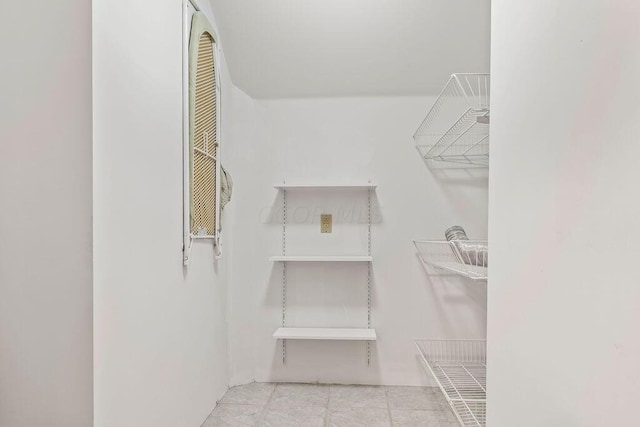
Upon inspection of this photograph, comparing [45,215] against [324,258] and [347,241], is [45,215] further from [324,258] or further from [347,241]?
[347,241]

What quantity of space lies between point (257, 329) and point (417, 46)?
6.58 feet

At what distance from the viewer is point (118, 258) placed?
4.45 ft

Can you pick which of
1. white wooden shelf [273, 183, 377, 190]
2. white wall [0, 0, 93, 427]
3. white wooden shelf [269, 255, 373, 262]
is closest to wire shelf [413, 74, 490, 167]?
white wooden shelf [273, 183, 377, 190]

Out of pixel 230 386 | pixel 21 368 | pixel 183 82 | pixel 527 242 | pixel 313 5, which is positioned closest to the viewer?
pixel 527 242

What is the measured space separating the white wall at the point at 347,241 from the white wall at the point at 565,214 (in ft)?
5.28

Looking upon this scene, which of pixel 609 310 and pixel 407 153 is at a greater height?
pixel 407 153

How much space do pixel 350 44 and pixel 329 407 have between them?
2079 mm

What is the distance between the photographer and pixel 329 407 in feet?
8.05

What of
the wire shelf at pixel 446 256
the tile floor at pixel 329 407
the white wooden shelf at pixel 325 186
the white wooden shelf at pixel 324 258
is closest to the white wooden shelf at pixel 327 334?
the tile floor at pixel 329 407

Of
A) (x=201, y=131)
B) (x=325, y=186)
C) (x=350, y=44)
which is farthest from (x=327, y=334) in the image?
(x=350, y=44)

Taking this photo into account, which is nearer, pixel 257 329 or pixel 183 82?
pixel 183 82

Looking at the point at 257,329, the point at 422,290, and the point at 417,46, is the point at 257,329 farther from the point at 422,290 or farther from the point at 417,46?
the point at 417,46

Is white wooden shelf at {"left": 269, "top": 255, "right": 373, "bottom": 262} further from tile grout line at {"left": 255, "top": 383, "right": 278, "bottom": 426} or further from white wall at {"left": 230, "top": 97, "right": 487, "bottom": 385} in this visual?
tile grout line at {"left": 255, "top": 383, "right": 278, "bottom": 426}

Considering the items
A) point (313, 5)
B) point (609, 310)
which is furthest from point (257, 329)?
point (609, 310)
